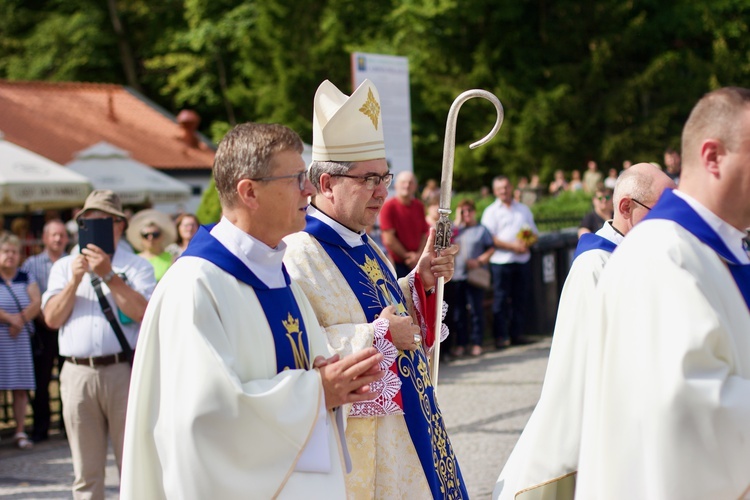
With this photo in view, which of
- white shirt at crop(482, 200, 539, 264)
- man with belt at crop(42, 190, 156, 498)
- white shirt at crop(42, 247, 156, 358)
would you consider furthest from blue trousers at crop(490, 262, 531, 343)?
man with belt at crop(42, 190, 156, 498)

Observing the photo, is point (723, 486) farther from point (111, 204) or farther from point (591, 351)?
point (111, 204)

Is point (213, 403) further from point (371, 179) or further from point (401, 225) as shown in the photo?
point (401, 225)

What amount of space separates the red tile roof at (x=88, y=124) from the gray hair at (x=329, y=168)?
76.1 ft

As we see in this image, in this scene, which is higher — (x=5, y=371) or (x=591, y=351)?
(x=591, y=351)

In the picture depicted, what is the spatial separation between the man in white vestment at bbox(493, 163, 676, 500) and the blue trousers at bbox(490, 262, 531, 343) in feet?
27.9

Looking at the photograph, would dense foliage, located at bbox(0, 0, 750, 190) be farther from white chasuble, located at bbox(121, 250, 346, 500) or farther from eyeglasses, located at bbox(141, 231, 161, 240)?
white chasuble, located at bbox(121, 250, 346, 500)

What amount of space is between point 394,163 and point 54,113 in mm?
19252

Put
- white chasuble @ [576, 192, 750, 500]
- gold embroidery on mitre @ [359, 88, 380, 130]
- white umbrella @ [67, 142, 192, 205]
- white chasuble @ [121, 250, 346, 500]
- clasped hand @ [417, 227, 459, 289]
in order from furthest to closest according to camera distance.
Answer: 1. white umbrella @ [67, 142, 192, 205]
2. clasped hand @ [417, 227, 459, 289]
3. gold embroidery on mitre @ [359, 88, 380, 130]
4. white chasuble @ [121, 250, 346, 500]
5. white chasuble @ [576, 192, 750, 500]

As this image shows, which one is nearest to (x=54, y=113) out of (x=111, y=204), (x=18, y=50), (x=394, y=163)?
(x=18, y=50)

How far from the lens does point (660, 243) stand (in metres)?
2.77

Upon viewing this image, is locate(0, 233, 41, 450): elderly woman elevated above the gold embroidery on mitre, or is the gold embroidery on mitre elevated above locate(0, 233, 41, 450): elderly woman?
the gold embroidery on mitre

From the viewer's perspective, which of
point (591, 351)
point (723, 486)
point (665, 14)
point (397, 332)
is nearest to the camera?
point (723, 486)

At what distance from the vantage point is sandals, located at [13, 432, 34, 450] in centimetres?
865

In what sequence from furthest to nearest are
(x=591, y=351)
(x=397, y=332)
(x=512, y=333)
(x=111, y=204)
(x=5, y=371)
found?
1. (x=512, y=333)
2. (x=5, y=371)
3. (x=111, y=204)
4. (x=397, y=332)
5. (x=591, y=351)
